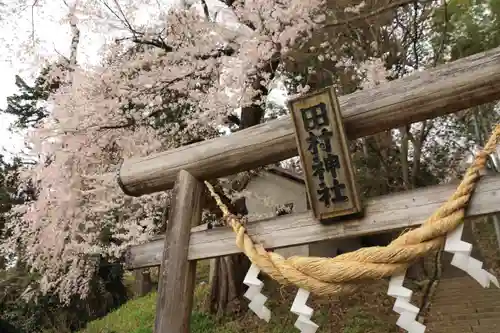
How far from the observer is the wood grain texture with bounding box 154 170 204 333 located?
2.90 m

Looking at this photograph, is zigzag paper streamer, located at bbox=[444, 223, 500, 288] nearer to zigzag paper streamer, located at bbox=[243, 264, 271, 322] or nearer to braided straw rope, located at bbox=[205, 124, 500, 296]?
braided straw rope, located at bbox=[205, 124, 500, 296]

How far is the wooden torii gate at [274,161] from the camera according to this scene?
7.61 feet

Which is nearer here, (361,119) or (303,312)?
(303,312)

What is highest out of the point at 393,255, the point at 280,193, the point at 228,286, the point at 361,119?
the point at 361,119

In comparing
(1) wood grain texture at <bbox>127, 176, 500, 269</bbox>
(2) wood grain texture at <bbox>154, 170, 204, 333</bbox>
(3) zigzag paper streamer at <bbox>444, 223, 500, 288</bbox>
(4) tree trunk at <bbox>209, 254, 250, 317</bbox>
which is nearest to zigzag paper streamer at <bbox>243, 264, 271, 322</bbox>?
(1) wood grain texture at <bbox>127, 176, 500, 269</bbox>

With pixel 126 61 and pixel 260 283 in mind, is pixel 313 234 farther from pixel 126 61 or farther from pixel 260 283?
pixel 126 61

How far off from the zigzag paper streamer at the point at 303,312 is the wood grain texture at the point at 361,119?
909 millimetres

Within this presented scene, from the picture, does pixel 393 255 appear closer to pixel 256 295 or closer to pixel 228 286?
pixel 256 295

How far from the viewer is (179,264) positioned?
2992 mm

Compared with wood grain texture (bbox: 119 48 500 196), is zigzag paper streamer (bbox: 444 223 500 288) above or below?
below

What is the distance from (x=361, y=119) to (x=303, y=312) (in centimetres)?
117

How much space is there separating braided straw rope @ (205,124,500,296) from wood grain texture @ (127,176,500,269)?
9 centimetres

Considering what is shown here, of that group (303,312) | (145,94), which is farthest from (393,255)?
(145,94)

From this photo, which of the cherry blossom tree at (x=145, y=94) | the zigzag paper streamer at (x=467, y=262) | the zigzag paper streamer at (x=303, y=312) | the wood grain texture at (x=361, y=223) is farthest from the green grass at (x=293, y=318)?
the zigzag paper streamer at (x=467, y=262)
